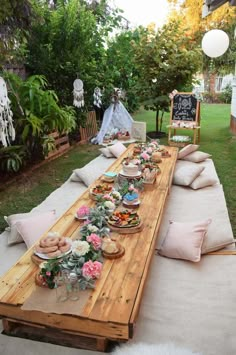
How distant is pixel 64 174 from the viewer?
5.18m

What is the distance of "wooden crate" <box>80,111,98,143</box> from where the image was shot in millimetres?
7533

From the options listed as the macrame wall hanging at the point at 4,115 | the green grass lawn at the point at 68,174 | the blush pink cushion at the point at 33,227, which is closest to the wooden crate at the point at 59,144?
the green grass lawn at the point at 68,174

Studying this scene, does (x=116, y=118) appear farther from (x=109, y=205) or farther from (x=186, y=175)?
(x=109, y=205)

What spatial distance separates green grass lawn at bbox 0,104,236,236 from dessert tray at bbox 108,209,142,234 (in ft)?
4.31

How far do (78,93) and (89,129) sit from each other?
4.23ft

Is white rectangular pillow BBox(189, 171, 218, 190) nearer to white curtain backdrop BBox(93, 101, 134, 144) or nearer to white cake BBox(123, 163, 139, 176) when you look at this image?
white cake BBox(123, 163, 139, 176)

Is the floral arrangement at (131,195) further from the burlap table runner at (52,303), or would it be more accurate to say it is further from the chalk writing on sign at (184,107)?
the chalk writing on sign at (184,107)

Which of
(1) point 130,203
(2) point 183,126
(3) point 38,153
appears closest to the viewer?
(1) point 130,203

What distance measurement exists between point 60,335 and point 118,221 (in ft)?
3.17

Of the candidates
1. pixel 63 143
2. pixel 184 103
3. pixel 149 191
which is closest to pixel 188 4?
pixel 184 103

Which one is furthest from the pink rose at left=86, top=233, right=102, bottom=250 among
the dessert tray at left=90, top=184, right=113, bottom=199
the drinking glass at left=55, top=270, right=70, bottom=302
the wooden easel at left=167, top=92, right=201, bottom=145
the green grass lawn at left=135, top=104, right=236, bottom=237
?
the wooden easel at left=167, top=92, right=201, bottom=145

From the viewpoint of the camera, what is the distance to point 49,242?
2.16 m

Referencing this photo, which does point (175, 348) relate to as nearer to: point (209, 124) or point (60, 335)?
point (60, 335)

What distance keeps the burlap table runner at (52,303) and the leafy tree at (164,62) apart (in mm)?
6418
